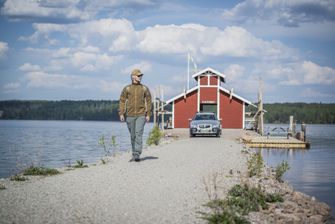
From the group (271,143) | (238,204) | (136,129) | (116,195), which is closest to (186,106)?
(271,143)

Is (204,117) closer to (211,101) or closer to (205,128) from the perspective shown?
(205,128)

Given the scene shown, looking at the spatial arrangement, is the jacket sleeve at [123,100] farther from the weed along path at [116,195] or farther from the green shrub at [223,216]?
the green shrub at [223,216]

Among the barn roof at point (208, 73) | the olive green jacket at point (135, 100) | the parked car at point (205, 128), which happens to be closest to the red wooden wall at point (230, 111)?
the barn roof at point (208, 73)

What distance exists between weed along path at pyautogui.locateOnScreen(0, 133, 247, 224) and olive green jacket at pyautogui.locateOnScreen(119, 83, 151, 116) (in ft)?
5.50

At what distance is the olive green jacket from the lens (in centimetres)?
1478

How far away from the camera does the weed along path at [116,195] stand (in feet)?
24.8

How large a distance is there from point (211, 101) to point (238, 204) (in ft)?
118

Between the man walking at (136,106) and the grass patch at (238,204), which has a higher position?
the man walking at (136,106)

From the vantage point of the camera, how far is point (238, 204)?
902 centimetres

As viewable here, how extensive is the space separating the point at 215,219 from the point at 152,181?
3781 mm

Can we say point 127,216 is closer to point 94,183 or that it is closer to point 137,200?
point 137,200

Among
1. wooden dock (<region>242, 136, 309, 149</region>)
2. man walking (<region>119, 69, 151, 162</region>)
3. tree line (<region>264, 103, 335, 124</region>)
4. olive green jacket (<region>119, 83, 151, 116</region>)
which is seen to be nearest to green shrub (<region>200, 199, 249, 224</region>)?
man walking (<region>119, 69, 151, 162</region>)

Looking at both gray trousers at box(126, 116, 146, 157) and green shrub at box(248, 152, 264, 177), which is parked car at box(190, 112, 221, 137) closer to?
gray trousers at box(126, 116, 146, 157)

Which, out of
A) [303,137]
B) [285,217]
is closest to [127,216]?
[285,217]
